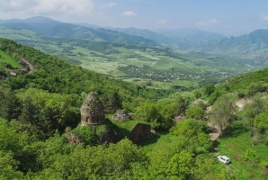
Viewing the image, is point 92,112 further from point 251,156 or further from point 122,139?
point 251,156

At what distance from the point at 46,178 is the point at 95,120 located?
2533cm

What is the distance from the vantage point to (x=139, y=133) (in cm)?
6322

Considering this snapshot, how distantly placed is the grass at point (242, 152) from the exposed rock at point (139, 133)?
15490mm

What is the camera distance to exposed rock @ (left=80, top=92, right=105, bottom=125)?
5747 cm

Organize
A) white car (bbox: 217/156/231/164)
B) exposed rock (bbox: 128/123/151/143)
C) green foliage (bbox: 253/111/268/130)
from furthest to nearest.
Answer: exposed rock (bbox: 128/123/151/143) < green foliage (bbox: 253/111/268/130) < white car (bbox: 217/156/231/164)

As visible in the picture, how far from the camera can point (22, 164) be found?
40.0 meters

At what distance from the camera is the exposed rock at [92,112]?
2263 inches

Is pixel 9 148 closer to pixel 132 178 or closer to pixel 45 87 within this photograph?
pixel 132 178

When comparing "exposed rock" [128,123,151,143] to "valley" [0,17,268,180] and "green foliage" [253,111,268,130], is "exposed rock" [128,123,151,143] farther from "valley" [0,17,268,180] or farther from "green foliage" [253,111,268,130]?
"green foliage" [253,111,268,130]

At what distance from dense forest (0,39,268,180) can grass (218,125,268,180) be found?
0.48 m

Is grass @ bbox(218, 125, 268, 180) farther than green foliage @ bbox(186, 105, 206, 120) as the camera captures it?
No

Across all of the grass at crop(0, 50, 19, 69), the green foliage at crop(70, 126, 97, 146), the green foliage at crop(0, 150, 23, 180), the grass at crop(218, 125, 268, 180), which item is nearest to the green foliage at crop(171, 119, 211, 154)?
the grass at crop(218, 125, 268, 180)

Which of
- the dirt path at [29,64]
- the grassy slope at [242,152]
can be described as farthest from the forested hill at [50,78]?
the grassy slope at [242,152]

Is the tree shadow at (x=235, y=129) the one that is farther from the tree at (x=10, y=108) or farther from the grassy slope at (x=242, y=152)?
the tree at (x=10, y=108)
